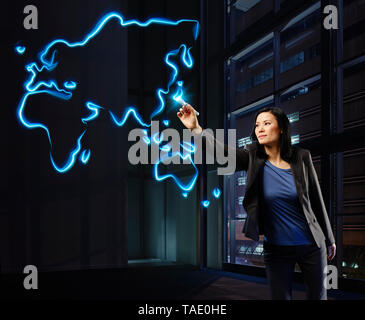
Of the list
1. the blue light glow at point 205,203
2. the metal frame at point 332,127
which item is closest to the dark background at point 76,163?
the blue light glow at point 205,203

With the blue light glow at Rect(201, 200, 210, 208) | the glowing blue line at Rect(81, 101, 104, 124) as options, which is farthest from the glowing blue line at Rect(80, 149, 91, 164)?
the blue light glow at Rect(201, 200, 210, 208)

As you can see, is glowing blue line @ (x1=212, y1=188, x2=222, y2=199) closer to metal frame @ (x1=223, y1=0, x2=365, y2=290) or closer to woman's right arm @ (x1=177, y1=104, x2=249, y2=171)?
metal frame @ (x1=223, y1=0, x2=365, y2=290)

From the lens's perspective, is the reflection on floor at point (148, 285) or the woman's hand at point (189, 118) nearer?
the woman's hand at point (189, 118)

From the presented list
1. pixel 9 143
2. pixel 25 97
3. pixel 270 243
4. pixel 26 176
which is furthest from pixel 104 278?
pixel 270 243

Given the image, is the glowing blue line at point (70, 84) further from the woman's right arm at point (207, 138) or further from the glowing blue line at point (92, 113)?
the woman's right arm at point (207, 138)

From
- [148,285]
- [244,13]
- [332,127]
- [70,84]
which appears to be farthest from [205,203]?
[244,13]

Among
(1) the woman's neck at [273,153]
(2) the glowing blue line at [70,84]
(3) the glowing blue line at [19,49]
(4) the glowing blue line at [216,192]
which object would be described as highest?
(3) the glowing blue line at [19,49]

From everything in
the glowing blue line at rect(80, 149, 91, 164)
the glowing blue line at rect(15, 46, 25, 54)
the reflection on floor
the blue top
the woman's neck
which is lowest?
the reflection on floor

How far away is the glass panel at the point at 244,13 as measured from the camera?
6.05 m

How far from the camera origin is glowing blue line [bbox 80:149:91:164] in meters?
6.71

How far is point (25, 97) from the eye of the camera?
252 inches

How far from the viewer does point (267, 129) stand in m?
1.55

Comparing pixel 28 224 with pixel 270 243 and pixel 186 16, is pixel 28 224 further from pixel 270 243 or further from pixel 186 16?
pixel 270 243

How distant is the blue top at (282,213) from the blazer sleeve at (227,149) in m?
0.11
